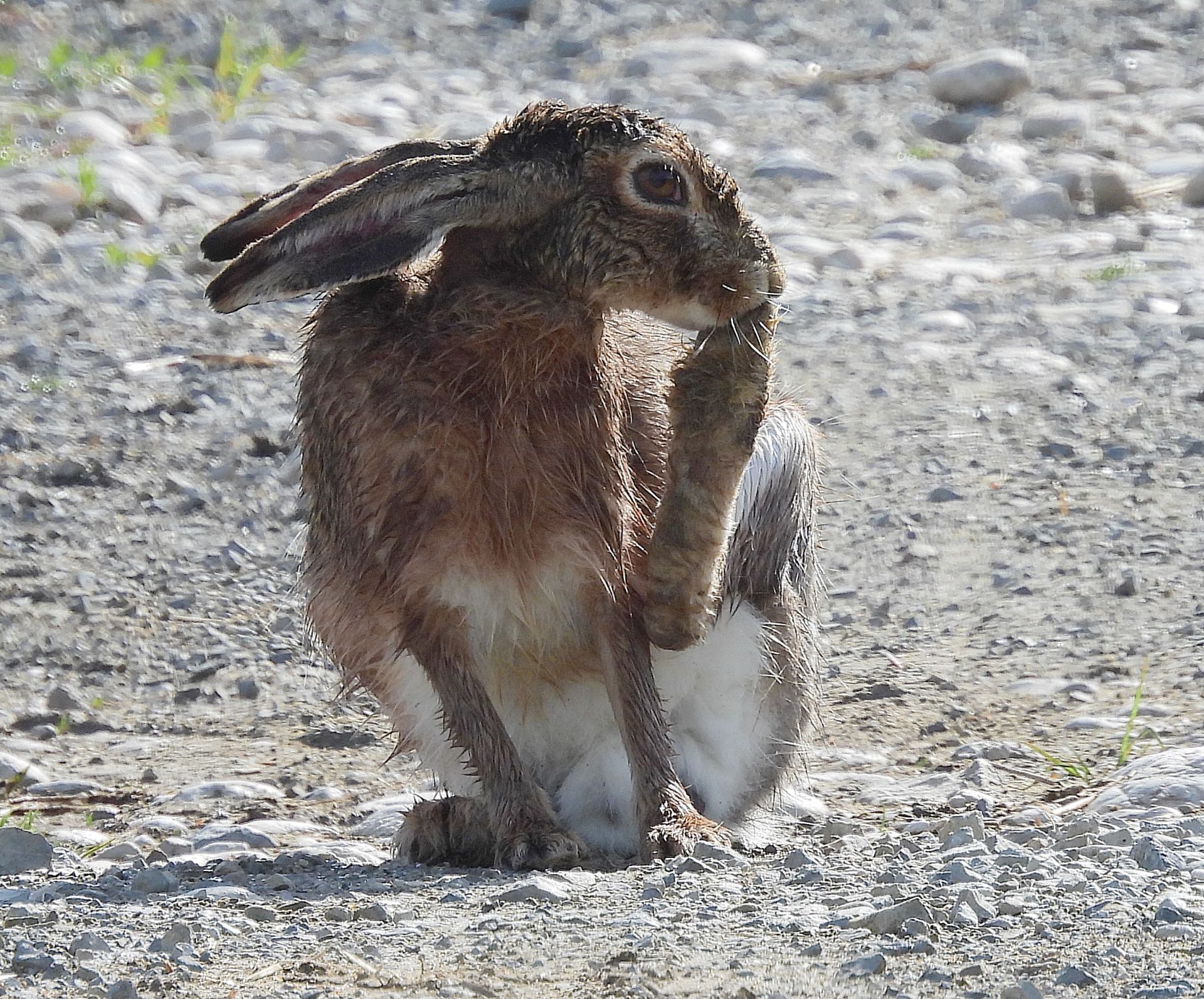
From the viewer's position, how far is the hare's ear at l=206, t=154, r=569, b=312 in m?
3.90

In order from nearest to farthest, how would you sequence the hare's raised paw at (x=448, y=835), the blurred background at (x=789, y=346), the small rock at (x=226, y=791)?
the hare's raised paw at (x=448, y=835)
the small rock at (x=226, y=791)
the blurred background at (x=789, y=346)

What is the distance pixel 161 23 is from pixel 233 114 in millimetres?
1816

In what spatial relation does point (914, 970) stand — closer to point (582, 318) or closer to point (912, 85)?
point (582, 318)

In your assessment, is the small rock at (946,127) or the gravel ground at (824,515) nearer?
the gravel ground at (824,515)

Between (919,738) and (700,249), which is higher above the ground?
(700,249)

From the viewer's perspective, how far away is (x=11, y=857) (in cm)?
452

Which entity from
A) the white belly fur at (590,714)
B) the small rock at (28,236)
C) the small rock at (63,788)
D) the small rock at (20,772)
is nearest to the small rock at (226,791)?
the small rock at (63,788)

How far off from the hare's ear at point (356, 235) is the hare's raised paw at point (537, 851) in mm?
1284

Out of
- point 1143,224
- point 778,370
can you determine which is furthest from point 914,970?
point 1143,224

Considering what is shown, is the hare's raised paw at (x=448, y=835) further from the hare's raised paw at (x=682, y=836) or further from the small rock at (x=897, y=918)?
the small rock at (x=897, y=918)

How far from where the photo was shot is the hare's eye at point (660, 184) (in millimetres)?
4270

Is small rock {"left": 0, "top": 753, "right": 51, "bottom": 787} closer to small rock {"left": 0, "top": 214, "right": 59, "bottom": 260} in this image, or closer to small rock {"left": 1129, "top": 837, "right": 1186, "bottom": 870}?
small rock {"left": 1129, "top": 837, "right": 1186, "bottom": 870}

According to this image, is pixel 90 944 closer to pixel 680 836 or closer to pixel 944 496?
pixel 680 836

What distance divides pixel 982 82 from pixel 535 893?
28.9ft
